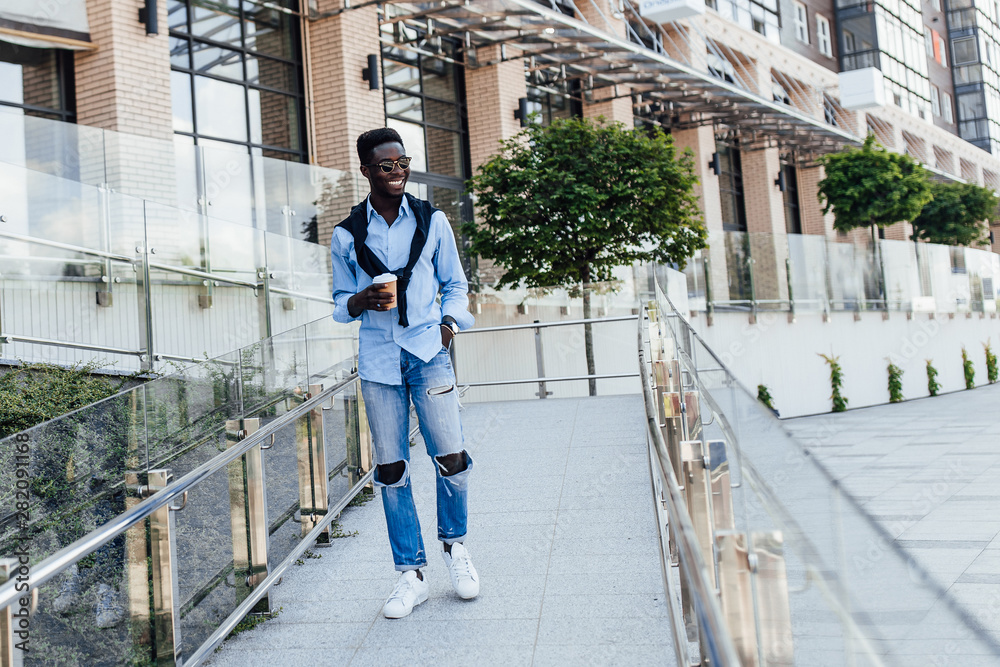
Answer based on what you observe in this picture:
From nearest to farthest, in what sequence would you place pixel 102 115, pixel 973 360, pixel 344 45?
1. pixel 102 115
2. pixel 344 45
3. pixel 973 360

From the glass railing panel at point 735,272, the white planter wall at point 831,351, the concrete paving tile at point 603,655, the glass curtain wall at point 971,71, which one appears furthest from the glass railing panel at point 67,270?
the glass curtain wall at point 971,71

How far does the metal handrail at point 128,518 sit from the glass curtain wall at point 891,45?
34.6 meters

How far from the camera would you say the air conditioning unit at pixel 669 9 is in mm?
17578

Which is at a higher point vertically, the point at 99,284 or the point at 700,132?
the point at 700,132

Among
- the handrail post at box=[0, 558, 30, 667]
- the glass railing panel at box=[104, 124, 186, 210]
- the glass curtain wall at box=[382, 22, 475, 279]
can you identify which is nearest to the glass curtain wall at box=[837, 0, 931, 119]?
the glass curtain wall at box=[382, 22, 475, 279]

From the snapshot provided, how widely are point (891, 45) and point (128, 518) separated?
39020mm

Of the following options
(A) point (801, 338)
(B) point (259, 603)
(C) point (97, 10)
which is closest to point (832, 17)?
(A) point (801, 338)

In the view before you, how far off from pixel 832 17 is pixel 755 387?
2179cm

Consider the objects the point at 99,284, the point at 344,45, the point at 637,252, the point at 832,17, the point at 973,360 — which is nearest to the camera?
the point at 99,284

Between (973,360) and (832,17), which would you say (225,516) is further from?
(832,17)

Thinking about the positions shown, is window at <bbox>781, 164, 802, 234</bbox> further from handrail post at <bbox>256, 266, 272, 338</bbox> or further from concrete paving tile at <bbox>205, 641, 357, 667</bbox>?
concrete paving tile at <bbox>205, 641, 357, 667</bbox>

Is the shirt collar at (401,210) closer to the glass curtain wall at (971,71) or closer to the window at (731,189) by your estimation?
the window at (731,189)

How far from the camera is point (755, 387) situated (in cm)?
1808

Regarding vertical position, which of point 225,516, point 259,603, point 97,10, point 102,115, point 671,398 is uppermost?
point 97,10
